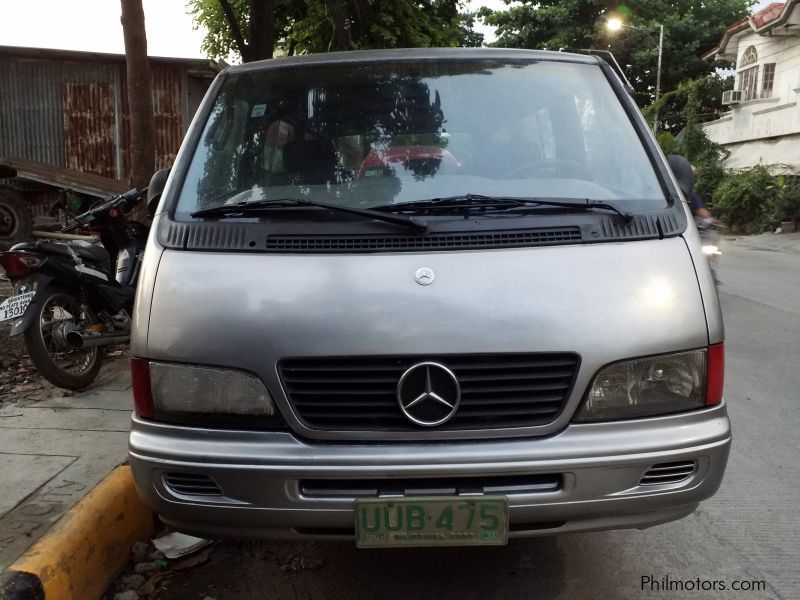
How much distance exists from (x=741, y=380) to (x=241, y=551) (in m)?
3.83

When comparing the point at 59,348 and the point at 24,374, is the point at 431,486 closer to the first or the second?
the point at 59,348

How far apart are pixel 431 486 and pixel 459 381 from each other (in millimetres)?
299

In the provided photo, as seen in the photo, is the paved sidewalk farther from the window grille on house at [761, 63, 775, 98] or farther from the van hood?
the window grille on house at [761, 63, 775, 98]

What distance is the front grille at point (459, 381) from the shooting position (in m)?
1.97

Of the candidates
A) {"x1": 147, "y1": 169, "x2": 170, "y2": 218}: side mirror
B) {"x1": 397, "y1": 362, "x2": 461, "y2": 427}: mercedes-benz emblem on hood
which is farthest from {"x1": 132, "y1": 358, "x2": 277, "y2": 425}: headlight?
{"x1": 147, "y1": 169, "x2": 170, "y2": 218}: side mirror

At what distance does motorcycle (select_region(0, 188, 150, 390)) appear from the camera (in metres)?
4.08

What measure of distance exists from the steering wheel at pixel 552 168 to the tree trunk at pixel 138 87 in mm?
4591

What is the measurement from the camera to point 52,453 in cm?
337

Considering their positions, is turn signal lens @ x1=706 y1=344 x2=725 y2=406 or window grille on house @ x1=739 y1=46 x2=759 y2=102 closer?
turn signal lens @ x1=706 y1=344 x2=725 y2=406

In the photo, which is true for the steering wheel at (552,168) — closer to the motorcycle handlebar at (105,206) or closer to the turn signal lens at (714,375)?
the turn signal lens at (714,375)

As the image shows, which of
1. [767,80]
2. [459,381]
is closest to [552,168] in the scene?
[459,381]

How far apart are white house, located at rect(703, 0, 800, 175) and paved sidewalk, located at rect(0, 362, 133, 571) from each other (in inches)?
827

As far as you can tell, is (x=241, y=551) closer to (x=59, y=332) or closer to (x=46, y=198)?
(x=59, y=332)

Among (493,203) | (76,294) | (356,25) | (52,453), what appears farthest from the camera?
(356,25)
